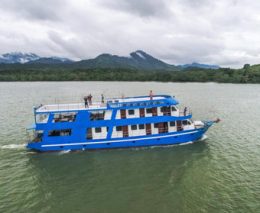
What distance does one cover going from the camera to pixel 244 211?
63.6 ft

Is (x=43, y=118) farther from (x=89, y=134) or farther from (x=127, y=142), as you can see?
(x=127, y=142)

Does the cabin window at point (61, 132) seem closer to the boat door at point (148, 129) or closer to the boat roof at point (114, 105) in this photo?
the boat roof at point (114, 105)

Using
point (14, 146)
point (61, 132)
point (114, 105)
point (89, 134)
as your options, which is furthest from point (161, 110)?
point (14, 146)

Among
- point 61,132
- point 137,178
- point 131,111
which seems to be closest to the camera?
point 137,178

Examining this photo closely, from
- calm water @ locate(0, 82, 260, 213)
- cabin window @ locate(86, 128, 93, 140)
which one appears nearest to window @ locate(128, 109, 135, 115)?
calm water @ locate(0, 82, 260, 213)

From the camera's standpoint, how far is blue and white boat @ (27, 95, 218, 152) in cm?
3171

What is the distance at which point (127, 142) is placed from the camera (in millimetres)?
32656

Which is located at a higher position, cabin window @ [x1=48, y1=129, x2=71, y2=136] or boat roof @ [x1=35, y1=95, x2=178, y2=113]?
boat roof @ [x1=35, y1=95, x2=178, y2=113]

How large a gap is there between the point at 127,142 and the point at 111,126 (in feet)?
9.83

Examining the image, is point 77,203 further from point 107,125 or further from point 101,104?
point 101,104

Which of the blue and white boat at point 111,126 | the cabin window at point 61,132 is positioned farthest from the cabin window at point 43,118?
the cabin window at point 61,132

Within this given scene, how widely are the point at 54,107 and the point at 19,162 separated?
27.4ft

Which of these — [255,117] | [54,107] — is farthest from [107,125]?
[255,117]

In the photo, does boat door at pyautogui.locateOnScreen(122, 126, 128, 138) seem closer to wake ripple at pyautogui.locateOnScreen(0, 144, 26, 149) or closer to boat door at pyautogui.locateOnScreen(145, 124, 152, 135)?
boat door at pyautogui.locateOnScreen(145, 124, 152, 135)
